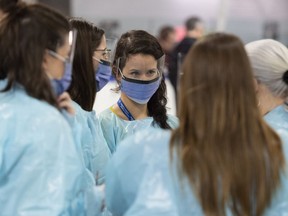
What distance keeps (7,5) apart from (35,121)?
1.44 ft

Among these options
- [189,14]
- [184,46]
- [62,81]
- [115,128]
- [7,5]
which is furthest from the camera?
[189,14]

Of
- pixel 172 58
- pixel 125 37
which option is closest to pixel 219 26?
pixel 172 58

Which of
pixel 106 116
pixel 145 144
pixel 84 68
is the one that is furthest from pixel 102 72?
pixel 145 144

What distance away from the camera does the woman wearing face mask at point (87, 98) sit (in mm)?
2205

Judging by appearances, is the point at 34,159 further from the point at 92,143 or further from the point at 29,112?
the point at 92,143

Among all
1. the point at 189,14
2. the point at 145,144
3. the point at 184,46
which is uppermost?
the point at 145,144

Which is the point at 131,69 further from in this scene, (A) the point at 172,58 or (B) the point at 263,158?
(A) the point at 172,58

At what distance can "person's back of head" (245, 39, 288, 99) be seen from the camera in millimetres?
2029

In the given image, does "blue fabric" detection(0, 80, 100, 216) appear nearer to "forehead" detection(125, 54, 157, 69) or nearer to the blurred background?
"forehead" detection(125, 54, 157, 69)

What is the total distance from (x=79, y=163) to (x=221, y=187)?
49 centimetres

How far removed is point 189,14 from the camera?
9.17 metres

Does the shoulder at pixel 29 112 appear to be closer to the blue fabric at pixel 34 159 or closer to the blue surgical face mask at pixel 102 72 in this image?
the blue fabric at pixel 34 159

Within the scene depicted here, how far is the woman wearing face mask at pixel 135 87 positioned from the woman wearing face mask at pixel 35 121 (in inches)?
28.7

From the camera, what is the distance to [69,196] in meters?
1.75
